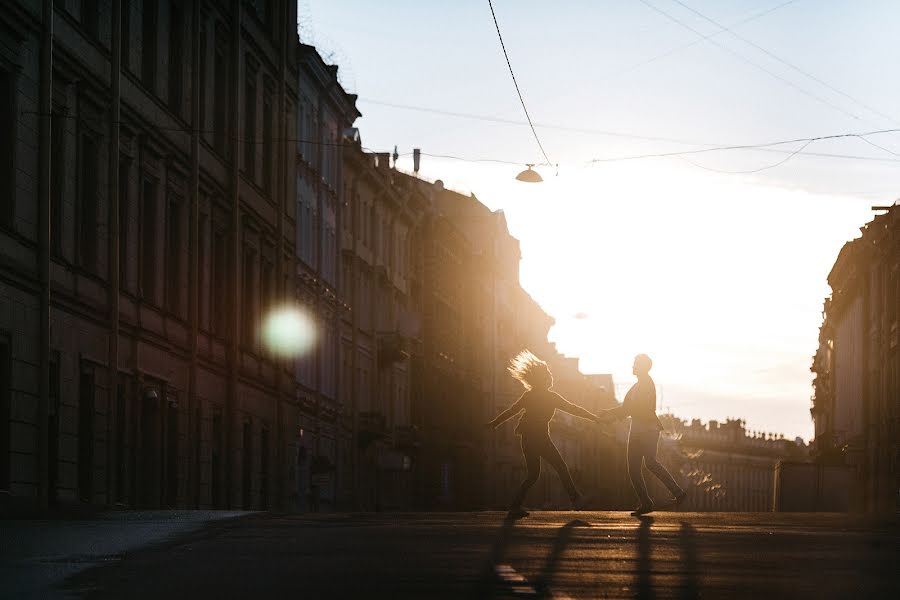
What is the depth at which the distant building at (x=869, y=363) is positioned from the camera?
66.6 meters

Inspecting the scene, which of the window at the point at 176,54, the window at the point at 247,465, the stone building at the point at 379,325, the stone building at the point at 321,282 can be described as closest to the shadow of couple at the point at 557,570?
the window at the point at 176,54

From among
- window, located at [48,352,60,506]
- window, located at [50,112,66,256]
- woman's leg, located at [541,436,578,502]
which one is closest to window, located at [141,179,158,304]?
window, located at [50,112,66,256]

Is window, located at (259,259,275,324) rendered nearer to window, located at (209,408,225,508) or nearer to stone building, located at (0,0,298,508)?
stone building, located at (0,0,298,508)

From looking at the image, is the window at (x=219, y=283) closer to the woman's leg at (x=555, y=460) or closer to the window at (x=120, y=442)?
the window at (x=120, y=442)

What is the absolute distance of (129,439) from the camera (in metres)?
33.2

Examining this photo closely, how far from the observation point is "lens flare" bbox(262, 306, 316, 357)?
157 ft

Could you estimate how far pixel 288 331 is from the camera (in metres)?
49.9

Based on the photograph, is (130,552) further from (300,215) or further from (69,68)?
(300,215)

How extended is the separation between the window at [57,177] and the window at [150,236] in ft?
18.4

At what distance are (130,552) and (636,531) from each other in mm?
4776

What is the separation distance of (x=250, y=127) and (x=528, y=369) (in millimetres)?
24645

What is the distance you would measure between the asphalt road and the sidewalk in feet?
0.64

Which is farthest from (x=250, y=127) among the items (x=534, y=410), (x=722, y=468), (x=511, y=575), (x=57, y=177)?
(x=722, y=468)

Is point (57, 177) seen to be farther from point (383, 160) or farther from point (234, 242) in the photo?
point (383, 160)
